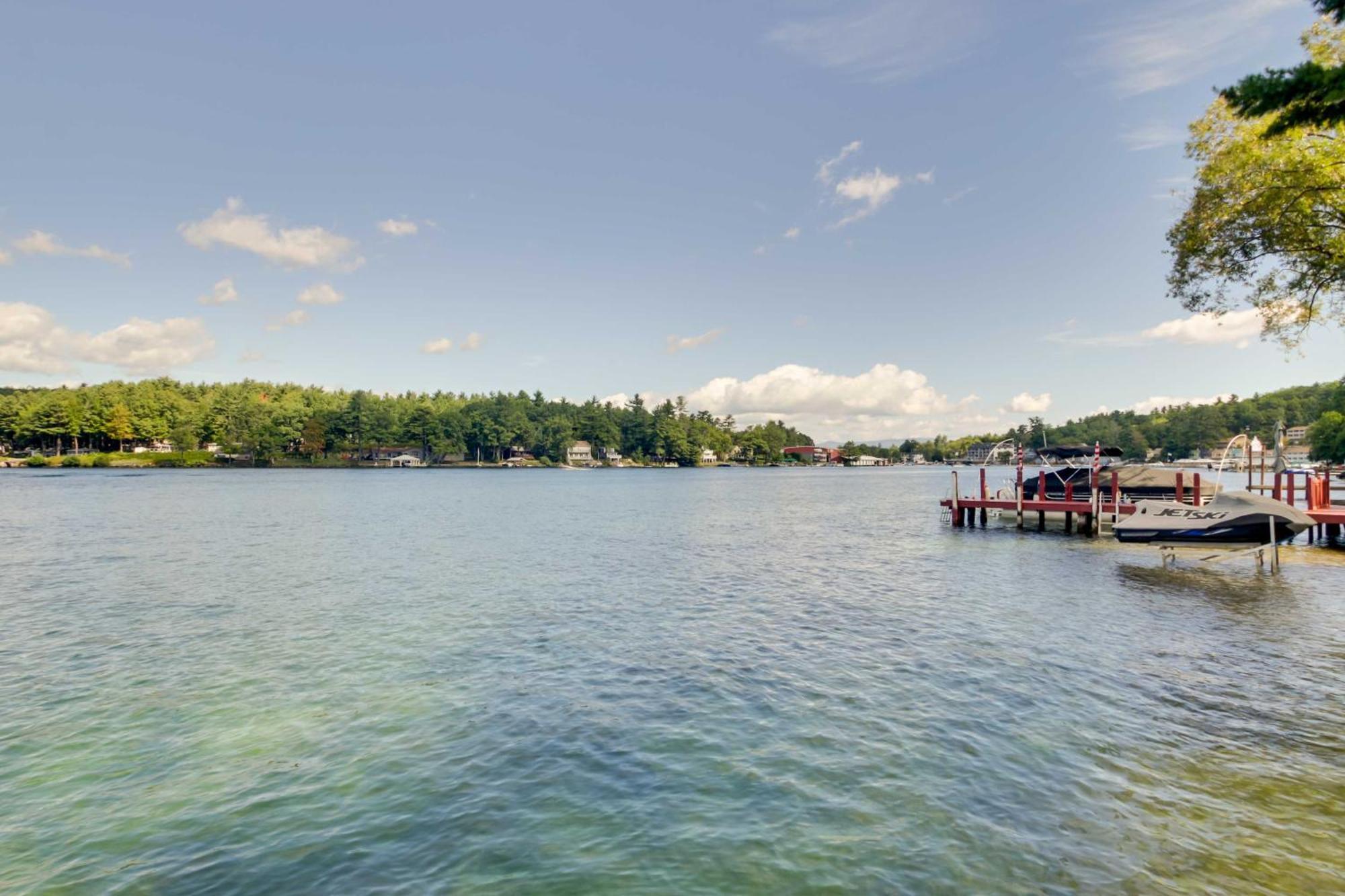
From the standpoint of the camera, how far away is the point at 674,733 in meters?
10.5

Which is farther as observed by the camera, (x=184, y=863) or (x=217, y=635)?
(x=217, y=635)

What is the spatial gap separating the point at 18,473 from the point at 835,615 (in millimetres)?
157357

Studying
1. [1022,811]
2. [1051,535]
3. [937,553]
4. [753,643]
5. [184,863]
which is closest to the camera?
[184,863]

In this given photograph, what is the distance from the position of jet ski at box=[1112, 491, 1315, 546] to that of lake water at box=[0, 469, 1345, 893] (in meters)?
1.66

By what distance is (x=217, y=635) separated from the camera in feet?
54.4

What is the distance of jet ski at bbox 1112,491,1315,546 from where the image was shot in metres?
25.1

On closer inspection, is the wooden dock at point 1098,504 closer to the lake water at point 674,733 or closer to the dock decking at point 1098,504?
the dock decking at point 1098,504

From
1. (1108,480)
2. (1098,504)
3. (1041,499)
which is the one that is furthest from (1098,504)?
(1108,480)

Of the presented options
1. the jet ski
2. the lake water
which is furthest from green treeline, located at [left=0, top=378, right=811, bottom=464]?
A: the jet ski

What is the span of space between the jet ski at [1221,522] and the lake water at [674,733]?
166cm

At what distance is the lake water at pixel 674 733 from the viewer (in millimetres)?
7156

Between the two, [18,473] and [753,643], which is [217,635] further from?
[18,473]

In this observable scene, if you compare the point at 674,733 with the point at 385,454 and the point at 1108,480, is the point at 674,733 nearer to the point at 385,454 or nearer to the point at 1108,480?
the point at 1108,480

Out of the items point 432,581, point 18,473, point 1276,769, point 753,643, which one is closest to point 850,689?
point 753,643
